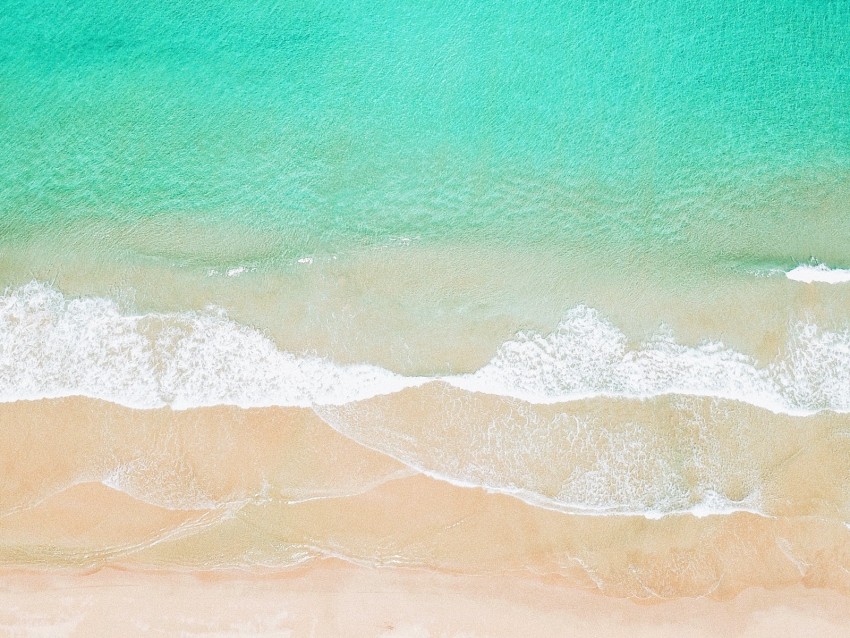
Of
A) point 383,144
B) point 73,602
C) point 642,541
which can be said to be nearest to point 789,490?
point 642,541

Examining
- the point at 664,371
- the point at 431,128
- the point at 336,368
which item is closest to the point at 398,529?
the point at 336,368

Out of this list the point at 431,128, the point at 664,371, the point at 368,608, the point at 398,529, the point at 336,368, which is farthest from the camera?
the point at 431,128

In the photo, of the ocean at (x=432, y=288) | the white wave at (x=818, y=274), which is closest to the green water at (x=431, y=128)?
the ocean at (x=432, y=288)

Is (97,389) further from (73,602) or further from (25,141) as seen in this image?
(25,141)

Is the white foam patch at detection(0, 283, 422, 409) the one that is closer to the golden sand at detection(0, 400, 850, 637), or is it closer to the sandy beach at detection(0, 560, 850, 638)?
the golden sand at detection(0, 400, 850, 637)

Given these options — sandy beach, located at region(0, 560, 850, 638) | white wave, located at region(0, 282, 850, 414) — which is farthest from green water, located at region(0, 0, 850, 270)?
sandy beach, located at region(0, 560, 850, 638)

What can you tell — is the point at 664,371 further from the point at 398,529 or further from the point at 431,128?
the point at 431,128

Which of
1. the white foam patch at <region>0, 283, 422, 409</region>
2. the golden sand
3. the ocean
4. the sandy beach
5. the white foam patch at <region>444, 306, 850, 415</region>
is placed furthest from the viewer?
the white foam patch at <region>0, 283, 422, 409</region>

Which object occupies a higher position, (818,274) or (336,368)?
(818,274)
